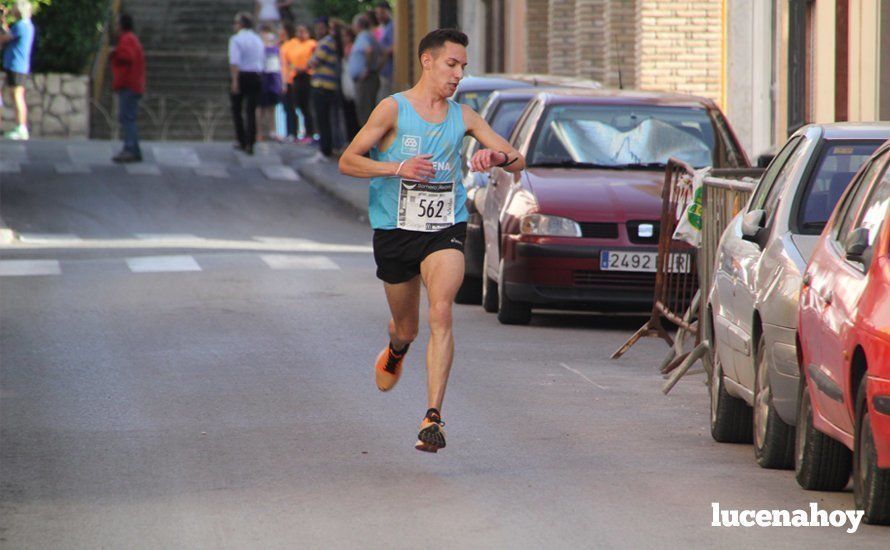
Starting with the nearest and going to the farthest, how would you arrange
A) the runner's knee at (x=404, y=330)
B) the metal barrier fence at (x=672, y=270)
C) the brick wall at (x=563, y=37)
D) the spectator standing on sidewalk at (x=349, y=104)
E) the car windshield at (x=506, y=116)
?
1. the runner's knee at (x=404, y=330)
2. the metal barrier fence at (x=672, y=270)
3. the car windshield at (x=506, y=116)
4. the spectator standing on sidewalk at (x=349, y=104)
5. the brick wall at (x=563, y=37)

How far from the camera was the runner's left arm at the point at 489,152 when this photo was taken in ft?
30.5

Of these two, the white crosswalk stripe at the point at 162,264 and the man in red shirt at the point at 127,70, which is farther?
the man in red shirt at the point at 127,70

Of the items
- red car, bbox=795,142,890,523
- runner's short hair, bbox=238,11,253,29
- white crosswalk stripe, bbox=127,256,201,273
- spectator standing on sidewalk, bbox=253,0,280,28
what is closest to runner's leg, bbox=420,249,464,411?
red car, bbox=795,142,890,523

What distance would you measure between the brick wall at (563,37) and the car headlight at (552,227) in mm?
19197

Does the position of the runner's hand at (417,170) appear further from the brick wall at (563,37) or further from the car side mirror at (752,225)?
the brick wall at (563,37)

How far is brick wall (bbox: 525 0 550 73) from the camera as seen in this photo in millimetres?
36000

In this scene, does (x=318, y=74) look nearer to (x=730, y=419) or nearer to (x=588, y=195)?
(x=588, y=195)

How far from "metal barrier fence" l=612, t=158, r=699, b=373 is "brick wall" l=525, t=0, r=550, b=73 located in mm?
22185

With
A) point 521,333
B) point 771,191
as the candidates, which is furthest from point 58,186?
point 771,191

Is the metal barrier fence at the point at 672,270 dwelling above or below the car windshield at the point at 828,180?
below

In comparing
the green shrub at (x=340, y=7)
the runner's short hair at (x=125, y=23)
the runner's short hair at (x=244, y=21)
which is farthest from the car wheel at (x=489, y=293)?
the green shrub at (x=340, y=7)

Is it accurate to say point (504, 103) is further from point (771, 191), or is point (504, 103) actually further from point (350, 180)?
point (350, 180)

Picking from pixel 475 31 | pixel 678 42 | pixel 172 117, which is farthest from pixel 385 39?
pixel 172 117

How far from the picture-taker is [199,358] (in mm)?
13156
